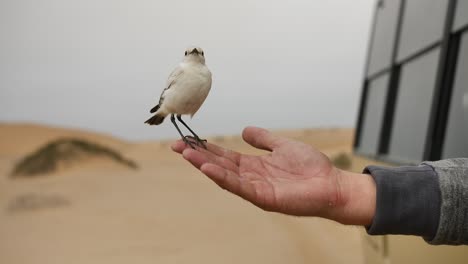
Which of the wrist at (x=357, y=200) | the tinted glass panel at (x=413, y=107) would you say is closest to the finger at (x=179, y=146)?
the wrist at (x=357, y=200)

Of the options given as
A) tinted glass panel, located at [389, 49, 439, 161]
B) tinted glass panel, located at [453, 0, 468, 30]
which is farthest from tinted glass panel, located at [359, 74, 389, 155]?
tinted glass panel, located at [453, 0, 468, 30]

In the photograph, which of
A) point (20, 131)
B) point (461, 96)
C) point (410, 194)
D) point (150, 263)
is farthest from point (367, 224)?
point (20, 131)

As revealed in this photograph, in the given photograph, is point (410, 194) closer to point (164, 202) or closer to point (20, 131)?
point (164, 202)

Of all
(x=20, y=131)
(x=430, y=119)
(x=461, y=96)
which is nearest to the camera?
(x=461, y=96)

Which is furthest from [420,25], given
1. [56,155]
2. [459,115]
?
[56,155]

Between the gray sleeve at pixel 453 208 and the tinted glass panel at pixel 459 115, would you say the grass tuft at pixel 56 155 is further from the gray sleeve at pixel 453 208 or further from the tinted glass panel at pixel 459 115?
the gray sleeve at pixel 453 208
